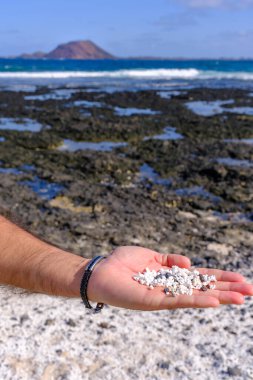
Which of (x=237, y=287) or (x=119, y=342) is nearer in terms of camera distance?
(x=237, y=287)

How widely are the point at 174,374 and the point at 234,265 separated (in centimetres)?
268

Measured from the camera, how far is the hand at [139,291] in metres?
2.69

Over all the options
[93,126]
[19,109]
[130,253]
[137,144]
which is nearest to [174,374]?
[130,253]

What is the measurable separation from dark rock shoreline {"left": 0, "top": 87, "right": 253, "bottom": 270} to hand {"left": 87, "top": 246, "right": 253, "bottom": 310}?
2.94 ft

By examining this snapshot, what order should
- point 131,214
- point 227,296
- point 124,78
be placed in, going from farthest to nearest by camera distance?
point 124,78 < point 131,214 < point 227,296

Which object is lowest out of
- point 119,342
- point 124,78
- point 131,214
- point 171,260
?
point 119,342

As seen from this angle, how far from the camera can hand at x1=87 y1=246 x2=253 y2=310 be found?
2.69 meters

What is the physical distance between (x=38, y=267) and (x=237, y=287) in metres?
1.14

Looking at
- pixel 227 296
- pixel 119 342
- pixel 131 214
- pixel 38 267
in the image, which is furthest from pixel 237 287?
pixel 131 214

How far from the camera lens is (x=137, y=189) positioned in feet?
35.2

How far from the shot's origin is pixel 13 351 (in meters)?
5.13

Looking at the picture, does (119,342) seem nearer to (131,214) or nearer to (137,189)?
(131,214)

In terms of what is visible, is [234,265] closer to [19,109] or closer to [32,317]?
[32,317]

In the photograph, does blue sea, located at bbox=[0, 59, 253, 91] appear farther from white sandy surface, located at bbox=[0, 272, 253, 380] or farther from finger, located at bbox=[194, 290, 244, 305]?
finger, located at bbox=[194, 290, 244, 305]
